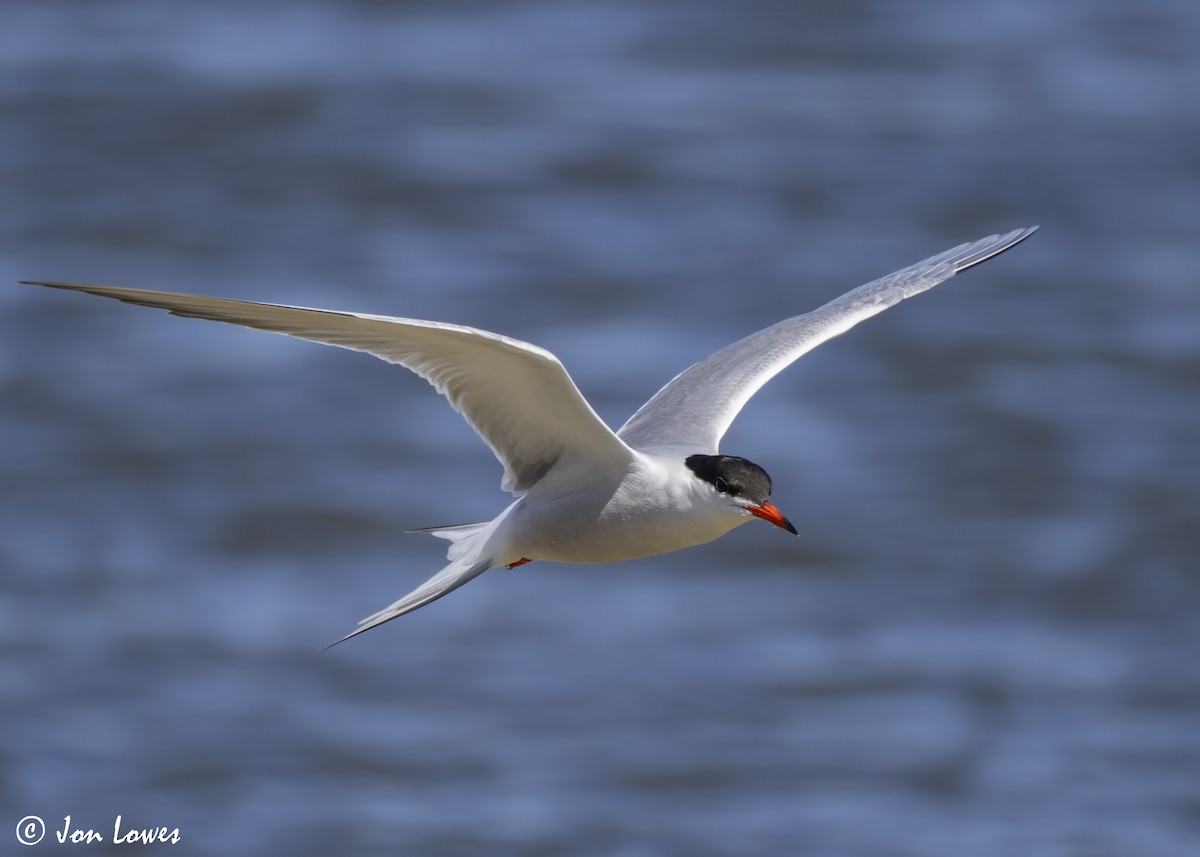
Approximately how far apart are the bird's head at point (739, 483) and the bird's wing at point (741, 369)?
A: 0.54 m

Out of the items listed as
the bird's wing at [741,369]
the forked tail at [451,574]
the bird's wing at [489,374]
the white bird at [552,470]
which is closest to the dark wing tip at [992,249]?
the bird's wing at [741,369]

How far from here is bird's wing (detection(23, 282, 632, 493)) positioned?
5.28m

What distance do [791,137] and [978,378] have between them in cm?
421

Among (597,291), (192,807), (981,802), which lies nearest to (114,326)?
(597,291)

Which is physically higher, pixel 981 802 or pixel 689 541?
pixel 981 802

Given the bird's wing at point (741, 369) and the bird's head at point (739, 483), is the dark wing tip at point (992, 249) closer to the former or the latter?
the bird's wing at point (741, 369)

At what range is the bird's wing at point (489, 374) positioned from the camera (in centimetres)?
528

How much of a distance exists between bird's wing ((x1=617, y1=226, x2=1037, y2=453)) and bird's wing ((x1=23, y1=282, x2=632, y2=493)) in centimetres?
56

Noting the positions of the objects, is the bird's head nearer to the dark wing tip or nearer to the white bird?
the white bird

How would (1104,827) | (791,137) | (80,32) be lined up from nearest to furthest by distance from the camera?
(1104,827)
(791,137)
(80,32)

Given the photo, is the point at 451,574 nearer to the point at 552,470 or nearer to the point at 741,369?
the point at 552,470

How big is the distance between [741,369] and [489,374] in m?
1.69

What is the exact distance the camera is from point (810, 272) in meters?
17.7

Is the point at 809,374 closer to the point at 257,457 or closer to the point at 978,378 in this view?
the point at 978,378
